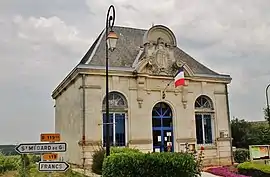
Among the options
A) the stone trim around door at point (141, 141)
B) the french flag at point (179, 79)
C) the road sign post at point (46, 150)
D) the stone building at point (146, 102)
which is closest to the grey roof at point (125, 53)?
the stone building at point (146, 102)

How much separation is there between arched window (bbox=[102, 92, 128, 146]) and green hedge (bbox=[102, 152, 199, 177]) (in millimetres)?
6971

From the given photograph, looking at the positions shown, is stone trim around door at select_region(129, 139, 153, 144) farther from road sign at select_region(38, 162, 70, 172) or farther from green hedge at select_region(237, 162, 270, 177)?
road sign at select_region(38, 162, 70, 172)

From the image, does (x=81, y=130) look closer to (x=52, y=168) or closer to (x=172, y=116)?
(x=172, y=116)

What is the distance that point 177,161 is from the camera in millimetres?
12344

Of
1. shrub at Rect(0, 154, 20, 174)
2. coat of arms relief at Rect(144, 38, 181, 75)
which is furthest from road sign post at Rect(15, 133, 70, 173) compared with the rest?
coat of arms relief at Rect(144, 38, 181, 75)

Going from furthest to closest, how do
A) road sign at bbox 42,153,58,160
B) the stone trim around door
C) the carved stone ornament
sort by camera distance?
the carved stone ornament, the stone trim around door, road sign at bbox 42,153,58,160

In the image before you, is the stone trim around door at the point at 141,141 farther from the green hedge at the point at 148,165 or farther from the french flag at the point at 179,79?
the green hedge at the point at 148,165

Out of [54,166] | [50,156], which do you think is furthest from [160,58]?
[54,166]

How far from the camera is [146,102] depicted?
20391mm

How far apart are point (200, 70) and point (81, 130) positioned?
9.07 meters

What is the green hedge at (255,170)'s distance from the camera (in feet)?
54.3

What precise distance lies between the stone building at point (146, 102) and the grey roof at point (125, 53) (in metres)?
0.06

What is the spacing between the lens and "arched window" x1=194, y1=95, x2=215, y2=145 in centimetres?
2197

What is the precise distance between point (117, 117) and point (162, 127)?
9.46 ft
